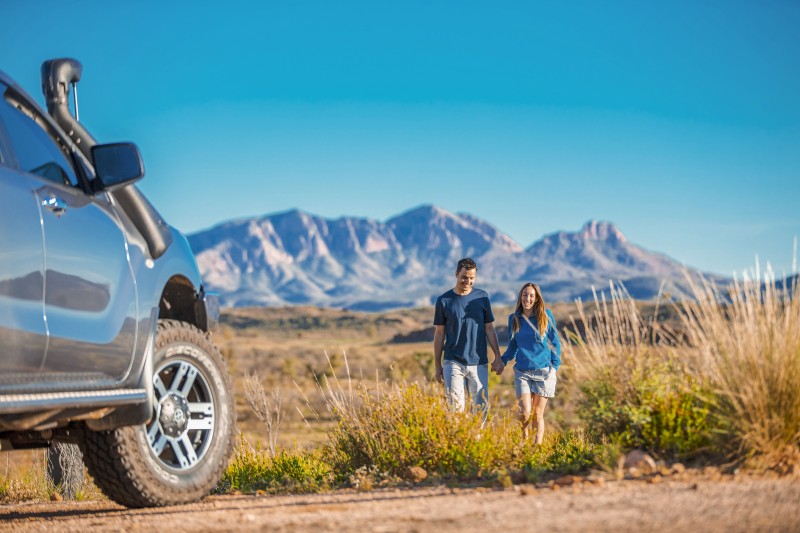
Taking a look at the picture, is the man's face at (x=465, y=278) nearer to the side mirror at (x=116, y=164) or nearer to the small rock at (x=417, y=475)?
the small rock at (x=417, y=475)

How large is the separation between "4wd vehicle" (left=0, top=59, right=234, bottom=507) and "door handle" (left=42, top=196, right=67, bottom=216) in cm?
1

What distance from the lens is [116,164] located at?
205 inches

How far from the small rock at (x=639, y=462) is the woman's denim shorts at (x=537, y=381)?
281cm

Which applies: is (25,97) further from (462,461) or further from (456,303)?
(456,303)

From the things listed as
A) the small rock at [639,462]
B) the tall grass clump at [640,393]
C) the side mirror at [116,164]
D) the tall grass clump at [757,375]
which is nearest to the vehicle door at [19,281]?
the side mirror at [116,164]

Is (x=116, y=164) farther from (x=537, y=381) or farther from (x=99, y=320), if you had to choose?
(x=537, y=381)

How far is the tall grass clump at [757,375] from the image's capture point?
5699 millimetres

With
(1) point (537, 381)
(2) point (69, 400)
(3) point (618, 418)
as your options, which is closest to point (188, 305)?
(2) point (69, 400)

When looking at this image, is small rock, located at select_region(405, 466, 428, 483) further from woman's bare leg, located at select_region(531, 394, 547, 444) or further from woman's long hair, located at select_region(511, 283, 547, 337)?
woman's long hair, located at select_region(511, 283, 547, 337)

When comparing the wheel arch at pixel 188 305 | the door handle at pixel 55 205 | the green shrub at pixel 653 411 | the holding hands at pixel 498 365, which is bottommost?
Answer: the green shrub at pixel 653 411

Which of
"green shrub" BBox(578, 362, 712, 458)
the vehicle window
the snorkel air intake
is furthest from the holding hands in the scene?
the vehicle window

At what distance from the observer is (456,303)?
30.4 ft

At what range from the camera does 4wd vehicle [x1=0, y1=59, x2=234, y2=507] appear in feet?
14.9

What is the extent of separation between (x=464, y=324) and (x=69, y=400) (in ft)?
16.5
